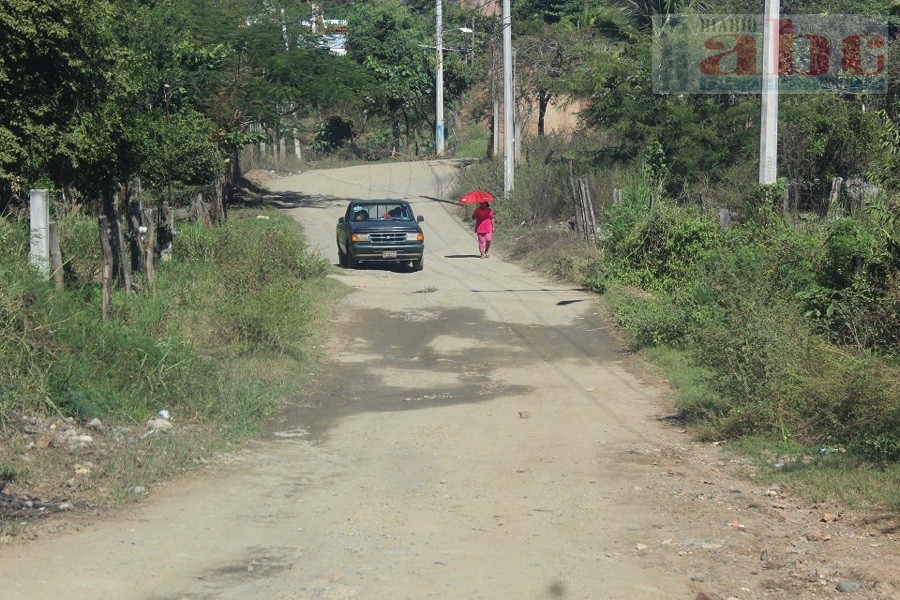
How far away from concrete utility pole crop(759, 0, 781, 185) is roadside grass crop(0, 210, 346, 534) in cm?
773

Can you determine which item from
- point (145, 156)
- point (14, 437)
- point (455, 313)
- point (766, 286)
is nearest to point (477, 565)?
point (14, 437)

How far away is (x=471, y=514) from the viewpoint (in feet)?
26.1

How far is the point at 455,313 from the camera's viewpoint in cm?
1806

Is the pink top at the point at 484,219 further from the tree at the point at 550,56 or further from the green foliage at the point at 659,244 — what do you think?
the tree at the point at 550,56

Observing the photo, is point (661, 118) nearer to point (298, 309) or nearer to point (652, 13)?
point (652, 13)

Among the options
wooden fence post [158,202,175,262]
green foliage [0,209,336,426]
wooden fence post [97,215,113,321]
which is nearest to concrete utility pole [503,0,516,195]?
wooden fence post [158,202,175,262]

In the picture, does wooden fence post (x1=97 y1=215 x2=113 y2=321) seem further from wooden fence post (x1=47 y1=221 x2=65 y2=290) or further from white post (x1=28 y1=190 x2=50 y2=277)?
white post (x1=28 y1=190 x2=50 y2=277)

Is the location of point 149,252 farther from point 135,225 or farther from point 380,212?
point 380,212

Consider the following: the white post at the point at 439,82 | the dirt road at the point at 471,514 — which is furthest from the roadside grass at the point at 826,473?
the white post at the point at 439,82

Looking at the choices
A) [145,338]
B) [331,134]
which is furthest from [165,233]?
[331,134]

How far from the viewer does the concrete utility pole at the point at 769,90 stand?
1656 cm

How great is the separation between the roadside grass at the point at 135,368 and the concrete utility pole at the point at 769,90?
25.4 feet

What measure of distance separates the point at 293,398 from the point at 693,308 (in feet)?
19.4

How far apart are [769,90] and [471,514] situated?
11.2 metres
